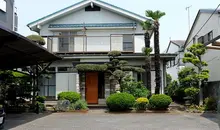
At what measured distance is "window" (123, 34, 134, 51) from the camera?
20.3 metres

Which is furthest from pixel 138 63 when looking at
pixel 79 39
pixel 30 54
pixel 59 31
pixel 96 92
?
pixel 30 54

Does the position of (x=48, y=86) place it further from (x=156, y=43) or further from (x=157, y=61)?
(x=156, y=43)

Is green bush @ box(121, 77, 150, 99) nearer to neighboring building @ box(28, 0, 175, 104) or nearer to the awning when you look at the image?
neighboring building @ box(28, 0, 175, 104)

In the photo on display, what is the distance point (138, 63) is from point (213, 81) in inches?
193

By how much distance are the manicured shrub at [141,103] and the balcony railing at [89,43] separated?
16.3 feet

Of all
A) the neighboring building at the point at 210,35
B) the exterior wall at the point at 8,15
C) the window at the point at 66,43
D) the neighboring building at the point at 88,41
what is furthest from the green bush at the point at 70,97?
the neighboring building at the point at 210,35

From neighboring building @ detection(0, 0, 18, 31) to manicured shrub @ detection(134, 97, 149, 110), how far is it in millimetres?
9397

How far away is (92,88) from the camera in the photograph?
18.9 meters

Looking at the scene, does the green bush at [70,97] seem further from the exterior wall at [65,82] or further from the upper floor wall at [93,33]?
the upper floor wall at [93,33]

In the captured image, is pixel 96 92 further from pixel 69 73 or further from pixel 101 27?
pixel 101 27

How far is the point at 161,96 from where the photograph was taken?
15.6 meters

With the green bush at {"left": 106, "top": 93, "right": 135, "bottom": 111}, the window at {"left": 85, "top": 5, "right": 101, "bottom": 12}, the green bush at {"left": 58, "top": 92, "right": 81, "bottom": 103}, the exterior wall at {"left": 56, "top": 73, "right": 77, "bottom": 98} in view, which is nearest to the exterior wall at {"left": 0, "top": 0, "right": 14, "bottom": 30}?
the exterior wall at {"left": 56, "top": 73, "right": 77, "bottom": 98}

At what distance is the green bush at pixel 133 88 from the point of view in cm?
1689

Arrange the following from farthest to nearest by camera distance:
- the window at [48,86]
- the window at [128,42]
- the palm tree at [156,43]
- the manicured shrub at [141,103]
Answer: the window at [128,42] < the window at [48,86] < the palm tree at [156,43] < the manicured shrub at [141,103]
